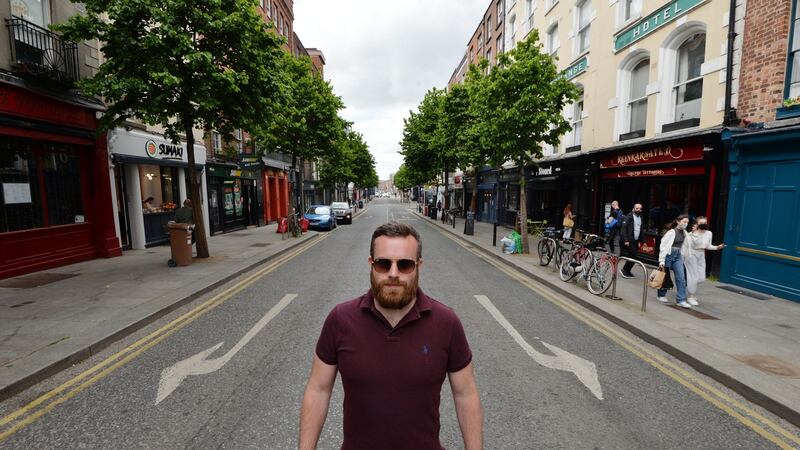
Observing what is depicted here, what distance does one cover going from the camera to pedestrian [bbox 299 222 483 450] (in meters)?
1.65

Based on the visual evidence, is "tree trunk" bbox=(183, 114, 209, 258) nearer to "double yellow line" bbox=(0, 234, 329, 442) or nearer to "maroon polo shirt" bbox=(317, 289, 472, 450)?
"double yellow line" bbox=(0, 234, 329, 442)

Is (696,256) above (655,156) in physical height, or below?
below

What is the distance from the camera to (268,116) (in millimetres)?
10992

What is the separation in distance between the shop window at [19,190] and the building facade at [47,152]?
0.08 feet

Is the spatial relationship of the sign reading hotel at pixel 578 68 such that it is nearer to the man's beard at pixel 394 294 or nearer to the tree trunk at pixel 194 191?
the tree trunk at pixel 194 191

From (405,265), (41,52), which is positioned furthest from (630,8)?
(41,52)

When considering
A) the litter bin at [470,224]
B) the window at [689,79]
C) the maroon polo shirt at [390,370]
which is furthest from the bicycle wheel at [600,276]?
the litter bin at [470,224]

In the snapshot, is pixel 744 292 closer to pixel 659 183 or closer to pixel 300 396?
pixel 659 183

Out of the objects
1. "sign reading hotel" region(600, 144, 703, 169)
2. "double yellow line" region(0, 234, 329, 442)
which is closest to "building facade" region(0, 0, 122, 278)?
"double yellow line" region(0, 234, 329, 442)

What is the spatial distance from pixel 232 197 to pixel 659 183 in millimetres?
20258

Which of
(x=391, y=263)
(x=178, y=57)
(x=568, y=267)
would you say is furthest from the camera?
(x=178, y=57)

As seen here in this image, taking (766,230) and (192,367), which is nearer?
(192,367)

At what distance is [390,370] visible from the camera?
5.38 ft

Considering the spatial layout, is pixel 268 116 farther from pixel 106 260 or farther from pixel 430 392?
pixel 430 392
